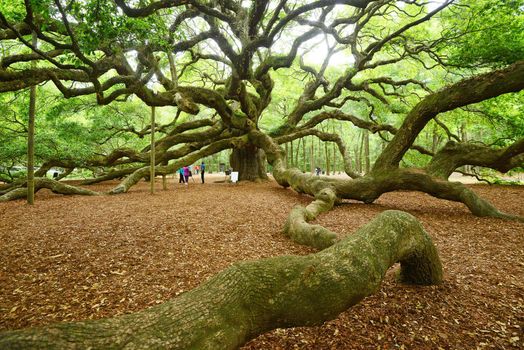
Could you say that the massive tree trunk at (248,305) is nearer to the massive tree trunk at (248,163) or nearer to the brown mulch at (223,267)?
the brown mulch at (223,267)

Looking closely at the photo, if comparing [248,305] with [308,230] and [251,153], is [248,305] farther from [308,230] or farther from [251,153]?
[251,153]

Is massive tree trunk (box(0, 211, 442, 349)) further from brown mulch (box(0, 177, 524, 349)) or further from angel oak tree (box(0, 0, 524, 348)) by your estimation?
brown mulch (box(0, 177, 524, 349))

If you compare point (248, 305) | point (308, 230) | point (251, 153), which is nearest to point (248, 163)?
point (251, 153)

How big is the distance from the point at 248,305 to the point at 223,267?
206 cm

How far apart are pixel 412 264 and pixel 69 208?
814 centimetres

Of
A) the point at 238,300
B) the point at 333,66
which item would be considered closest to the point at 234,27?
the point at 238,300

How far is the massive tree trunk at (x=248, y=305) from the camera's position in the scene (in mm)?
1263

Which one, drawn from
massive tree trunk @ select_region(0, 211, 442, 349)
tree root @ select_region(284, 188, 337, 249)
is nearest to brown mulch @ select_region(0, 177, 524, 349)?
tree root @ select_region(284, 188, 337, 249)

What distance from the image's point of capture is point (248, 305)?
67.4 inches

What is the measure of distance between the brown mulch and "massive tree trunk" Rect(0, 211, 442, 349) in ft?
2.15

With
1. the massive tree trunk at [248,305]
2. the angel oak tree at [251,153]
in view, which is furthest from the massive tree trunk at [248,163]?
the massive tree trunk at [248,305]

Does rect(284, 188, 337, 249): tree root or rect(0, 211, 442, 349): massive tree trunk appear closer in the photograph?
rect(0, 211, 442, 349): massive tree trunk

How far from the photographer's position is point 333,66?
65.7 feet

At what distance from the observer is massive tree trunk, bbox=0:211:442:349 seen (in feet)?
4.14
